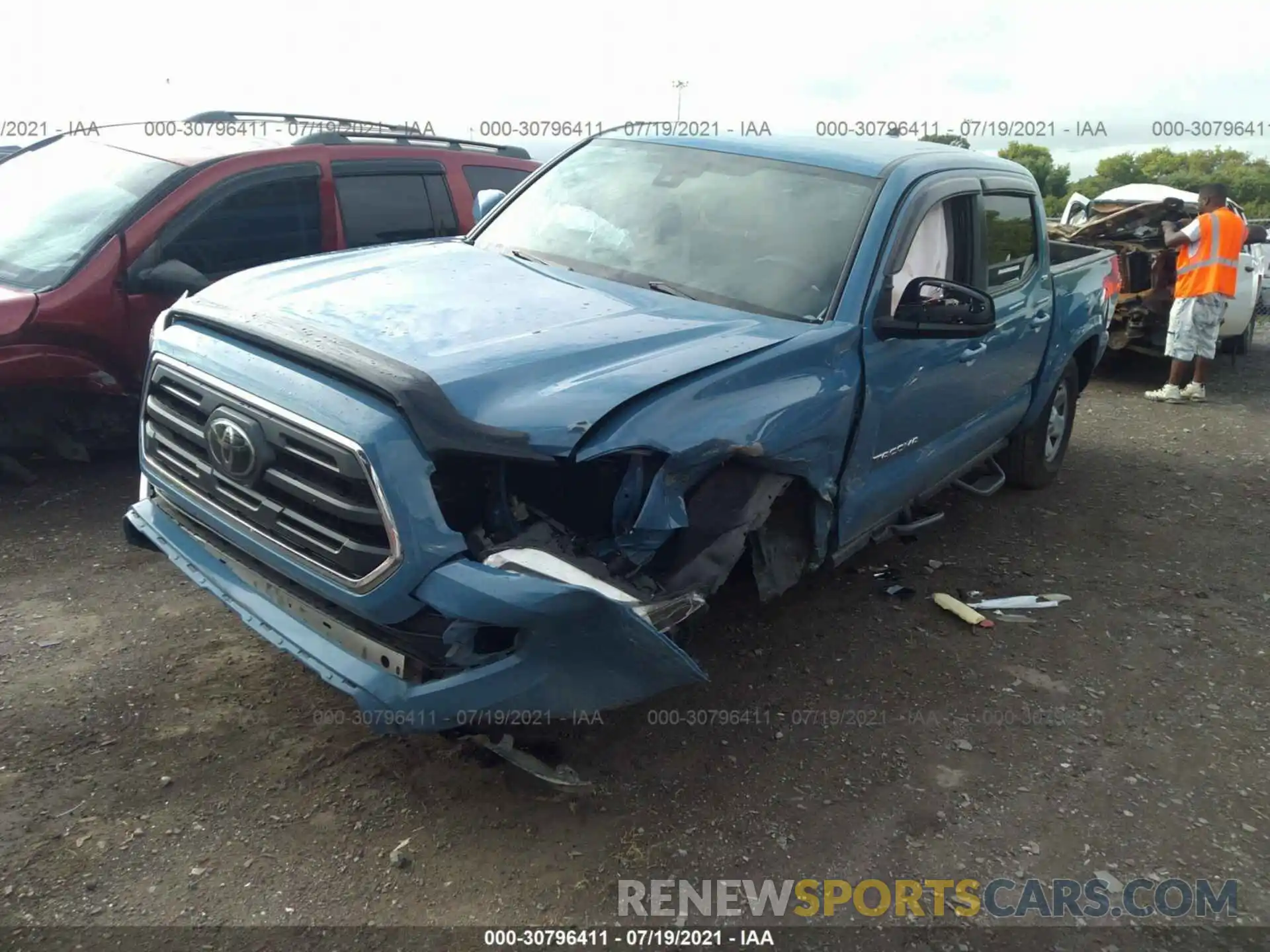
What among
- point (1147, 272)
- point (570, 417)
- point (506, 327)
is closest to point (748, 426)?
point (570, 417)

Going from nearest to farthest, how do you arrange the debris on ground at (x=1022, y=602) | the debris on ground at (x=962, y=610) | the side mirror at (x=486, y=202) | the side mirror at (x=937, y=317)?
the side mirror at (x=937, y=317)
the debris on ground at (x=962, y=610)
the debris on ground at (x=1022, y=602)
the side mirror at (x=486, y=202)

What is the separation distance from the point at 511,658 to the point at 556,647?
0.12 metres

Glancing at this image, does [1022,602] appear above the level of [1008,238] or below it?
below

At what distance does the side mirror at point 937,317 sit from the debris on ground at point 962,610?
1.38m

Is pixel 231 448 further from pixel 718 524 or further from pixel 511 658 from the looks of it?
pixel 718 524

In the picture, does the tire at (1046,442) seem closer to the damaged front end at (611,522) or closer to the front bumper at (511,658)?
the damaged front end at (611,522)

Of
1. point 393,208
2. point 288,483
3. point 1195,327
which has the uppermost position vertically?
point 393,208

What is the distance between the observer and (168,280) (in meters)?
4.70

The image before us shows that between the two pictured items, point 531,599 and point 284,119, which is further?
point 284,119

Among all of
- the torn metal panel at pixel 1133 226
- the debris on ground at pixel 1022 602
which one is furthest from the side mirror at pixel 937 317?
the torn metal panel at pixel 1133 226

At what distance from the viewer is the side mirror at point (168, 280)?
185 inches

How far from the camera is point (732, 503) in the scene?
9.72 ft

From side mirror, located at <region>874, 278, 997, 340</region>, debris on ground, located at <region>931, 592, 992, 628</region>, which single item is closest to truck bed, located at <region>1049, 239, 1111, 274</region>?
debris on ground, located at <region>931, 592, 992, 628</region>

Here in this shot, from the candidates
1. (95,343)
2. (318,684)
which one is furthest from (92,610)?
(95,343)
